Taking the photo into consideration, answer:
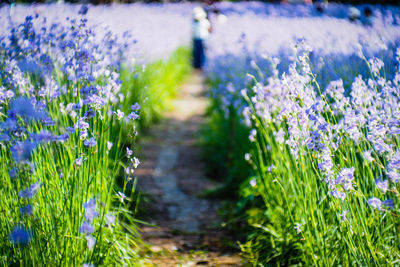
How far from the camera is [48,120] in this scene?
179 cm

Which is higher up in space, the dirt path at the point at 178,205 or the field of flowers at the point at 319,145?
the field of flowers at the point at 319,145

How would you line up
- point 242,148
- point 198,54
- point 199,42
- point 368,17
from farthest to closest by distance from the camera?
point 198,54 → point 199,42 → point 242,148 → point 368,17

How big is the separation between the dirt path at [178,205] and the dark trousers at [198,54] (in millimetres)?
6385

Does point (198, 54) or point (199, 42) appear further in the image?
point (198, 54)

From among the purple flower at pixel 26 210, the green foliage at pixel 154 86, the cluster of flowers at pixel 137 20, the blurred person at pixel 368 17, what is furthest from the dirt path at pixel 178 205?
the blurred person at pixel 368 17

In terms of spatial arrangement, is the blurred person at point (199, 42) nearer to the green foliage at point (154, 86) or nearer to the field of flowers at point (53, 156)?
the green foliage at point (154, 86)

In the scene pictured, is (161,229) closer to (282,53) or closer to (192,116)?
(282,53)

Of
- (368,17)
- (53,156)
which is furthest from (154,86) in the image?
(53,156)

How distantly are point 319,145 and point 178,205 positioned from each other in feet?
7.28

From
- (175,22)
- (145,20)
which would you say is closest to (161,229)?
(145,20)

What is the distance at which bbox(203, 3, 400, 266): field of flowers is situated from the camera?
1.86 meters

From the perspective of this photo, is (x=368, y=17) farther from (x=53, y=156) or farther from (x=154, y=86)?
(x=154, y=86)

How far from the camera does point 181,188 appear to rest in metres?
4.34

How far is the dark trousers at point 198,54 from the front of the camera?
12.9 metres
